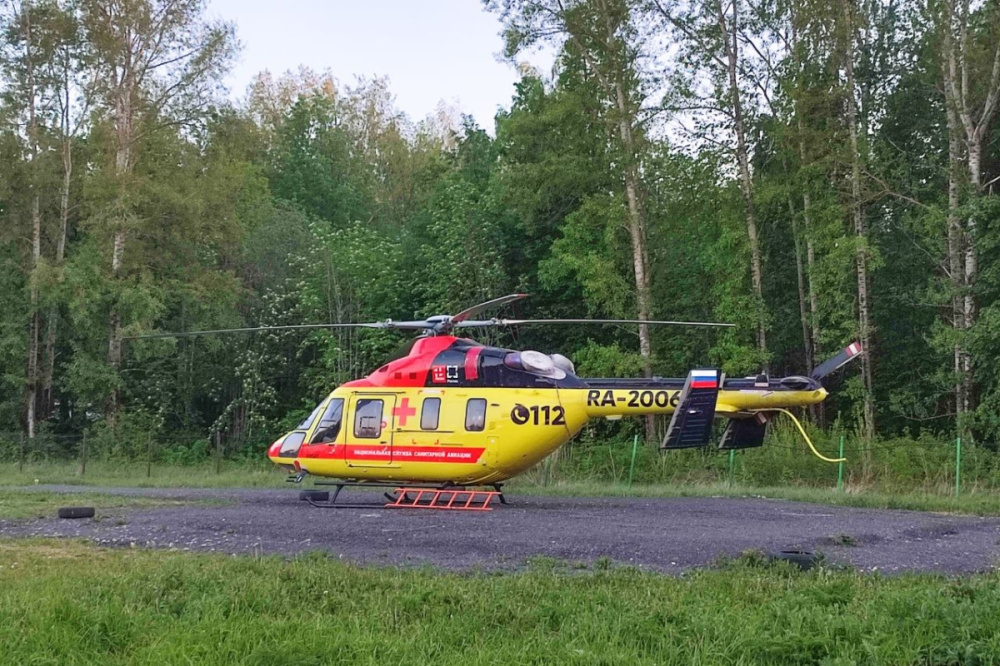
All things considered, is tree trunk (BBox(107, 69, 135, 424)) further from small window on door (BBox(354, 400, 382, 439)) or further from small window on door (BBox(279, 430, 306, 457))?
small window on door (BBox(354, 400, 382, 439))

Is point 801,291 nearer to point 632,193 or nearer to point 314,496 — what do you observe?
point 632,193

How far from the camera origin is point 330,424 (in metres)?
14.8

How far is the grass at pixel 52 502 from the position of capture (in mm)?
13336

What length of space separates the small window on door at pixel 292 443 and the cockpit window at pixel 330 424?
37 cm

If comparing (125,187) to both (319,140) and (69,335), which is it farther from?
(319,140)

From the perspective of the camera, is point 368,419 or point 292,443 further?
point 292,443

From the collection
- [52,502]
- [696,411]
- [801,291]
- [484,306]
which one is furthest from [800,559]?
[801,291]

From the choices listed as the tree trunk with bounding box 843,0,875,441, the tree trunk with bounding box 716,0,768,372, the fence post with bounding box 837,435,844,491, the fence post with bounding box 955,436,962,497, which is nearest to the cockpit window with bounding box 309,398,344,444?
the fence post with bounding box 837,435,844,491

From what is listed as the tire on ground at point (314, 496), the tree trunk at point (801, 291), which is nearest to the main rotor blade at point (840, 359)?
the tire on ground at point (314, 496)

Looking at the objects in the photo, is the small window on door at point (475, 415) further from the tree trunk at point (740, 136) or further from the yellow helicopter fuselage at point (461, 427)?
the tree trunk at point (740, 136)

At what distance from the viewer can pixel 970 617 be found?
18.6 feet

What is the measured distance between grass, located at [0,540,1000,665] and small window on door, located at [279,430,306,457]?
300 inches

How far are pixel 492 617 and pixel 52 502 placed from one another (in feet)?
38.5

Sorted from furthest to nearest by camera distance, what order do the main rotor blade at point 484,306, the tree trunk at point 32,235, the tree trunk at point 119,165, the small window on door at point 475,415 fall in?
the tree trunk at point 32,235
the tree trunk at point 119,165
the small window on door at point 475,415
the main rotor blade at point 484,306
